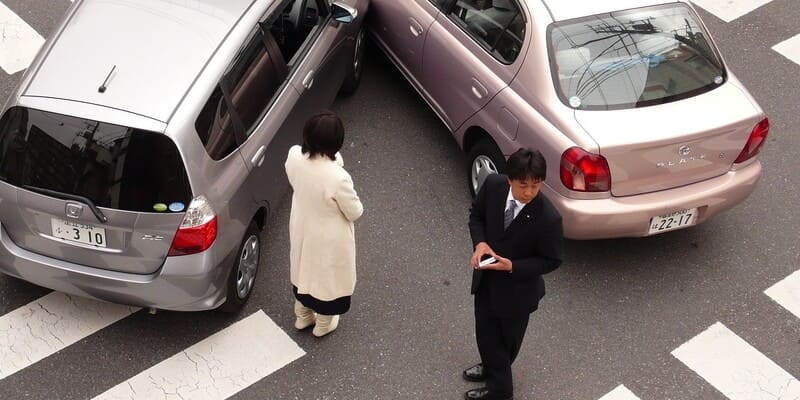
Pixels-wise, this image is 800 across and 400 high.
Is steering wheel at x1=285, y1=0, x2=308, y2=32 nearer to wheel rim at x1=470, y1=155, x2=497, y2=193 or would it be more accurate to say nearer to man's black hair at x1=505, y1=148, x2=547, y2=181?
wheel rim at x1=470, y1=155, x2=497, y2=193

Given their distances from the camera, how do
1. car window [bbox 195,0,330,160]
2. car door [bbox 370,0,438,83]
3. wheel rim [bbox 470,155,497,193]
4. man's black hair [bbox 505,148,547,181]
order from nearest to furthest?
man's black hair [bbox 505,148,547,181]
car window [bbox 195,0,330,160]
wheel rim [bbox 470,155,497,193]
car door [bbox 370,0,438,83]

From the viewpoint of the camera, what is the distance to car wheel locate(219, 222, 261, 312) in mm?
5992

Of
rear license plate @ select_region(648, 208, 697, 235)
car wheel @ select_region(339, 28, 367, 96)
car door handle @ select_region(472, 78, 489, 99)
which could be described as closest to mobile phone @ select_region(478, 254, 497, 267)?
rear license plate @ select_region(648, 208, 697, 235)

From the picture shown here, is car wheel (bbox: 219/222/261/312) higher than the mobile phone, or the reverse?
the mobile phone

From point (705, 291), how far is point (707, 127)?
1.16 m

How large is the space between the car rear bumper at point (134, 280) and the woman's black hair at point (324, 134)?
1.01m

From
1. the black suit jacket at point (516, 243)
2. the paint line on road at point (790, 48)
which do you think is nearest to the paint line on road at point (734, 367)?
the black suit jacket at point (516, 243)

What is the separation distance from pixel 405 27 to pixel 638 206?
2422 millimetres

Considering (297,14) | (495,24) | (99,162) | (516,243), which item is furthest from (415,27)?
(516,243)

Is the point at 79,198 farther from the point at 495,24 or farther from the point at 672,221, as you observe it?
the point at 672,221

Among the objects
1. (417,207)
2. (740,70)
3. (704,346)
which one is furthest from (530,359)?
(740,70)

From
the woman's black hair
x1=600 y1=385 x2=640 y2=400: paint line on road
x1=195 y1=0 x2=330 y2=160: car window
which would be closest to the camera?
the woman's black hair

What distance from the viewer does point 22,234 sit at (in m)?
5.69

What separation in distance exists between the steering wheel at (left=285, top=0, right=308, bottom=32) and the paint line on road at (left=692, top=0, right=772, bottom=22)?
444 cm
